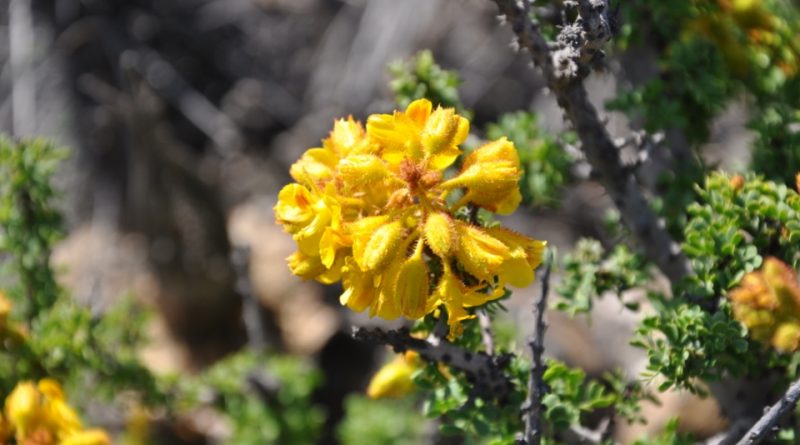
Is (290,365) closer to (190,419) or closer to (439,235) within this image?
(190,419)

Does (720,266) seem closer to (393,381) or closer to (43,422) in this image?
(393,381)

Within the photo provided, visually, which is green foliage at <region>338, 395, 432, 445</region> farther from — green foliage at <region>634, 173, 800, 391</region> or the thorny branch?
green foliage at <region>634, 173, 800, 391</region>

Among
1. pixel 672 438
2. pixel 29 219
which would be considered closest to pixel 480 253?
pixel 672 438

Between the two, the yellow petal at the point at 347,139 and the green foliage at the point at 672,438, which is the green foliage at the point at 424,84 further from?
the green foliage at the point at 672,438

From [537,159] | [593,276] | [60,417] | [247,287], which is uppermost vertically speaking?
[537,159]

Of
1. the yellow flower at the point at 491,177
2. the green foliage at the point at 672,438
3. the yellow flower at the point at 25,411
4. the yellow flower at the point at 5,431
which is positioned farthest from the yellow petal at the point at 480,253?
the yellow flower at the point at 5,431
